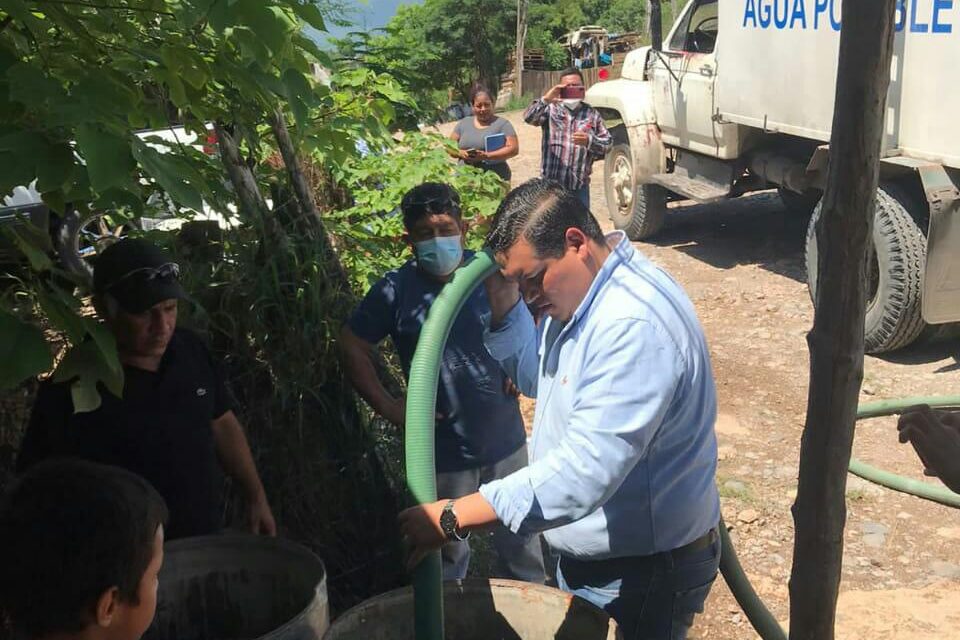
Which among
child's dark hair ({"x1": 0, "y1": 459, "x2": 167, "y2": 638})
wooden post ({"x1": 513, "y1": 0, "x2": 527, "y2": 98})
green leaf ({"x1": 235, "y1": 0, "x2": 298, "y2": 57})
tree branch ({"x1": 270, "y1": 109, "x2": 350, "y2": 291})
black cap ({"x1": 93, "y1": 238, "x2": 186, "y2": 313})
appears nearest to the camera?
child's dark hair ({"x1": 0, "y1": 459, "x2": 167, "y2": 638})

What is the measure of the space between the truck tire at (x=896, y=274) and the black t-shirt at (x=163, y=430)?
4525mm

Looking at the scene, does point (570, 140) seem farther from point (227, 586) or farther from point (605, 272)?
point (227, 586)

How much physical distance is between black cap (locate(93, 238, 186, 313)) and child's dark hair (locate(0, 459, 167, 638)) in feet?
3.80

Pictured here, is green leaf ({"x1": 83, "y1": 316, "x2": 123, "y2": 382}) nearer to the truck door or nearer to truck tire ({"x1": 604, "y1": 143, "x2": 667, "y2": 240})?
the truck door

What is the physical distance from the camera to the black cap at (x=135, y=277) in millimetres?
2535

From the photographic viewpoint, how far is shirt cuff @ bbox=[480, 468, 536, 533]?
6.48 ft

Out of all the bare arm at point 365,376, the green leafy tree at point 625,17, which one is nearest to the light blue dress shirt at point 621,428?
the bare arm at point 365,376

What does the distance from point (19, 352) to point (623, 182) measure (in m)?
8.76

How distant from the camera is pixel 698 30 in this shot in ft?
29.6

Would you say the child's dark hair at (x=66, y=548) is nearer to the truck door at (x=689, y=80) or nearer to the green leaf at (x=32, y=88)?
the green leaf at (x=32, y=88)

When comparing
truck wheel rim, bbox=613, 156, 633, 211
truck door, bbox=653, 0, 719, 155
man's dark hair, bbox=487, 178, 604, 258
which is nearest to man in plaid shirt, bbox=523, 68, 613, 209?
truck door, bbox=653, 0, 719, 155

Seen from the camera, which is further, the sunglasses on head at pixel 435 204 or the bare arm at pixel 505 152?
the bare arm at pixel 505 152

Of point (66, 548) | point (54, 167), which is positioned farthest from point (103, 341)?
point (66, 548)

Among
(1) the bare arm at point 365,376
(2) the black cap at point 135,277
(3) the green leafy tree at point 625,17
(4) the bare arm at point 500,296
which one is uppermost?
(3) the green leafy tree at point 625,17
